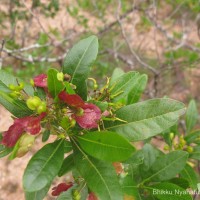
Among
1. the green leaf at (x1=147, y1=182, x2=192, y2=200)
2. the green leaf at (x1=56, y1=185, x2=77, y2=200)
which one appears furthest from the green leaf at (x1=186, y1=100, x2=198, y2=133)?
the green leaf at (x1=56, y1=185, x2=77, y2=200)

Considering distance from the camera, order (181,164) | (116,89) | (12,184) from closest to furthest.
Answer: (116,89) < (181,164) < (12,184)

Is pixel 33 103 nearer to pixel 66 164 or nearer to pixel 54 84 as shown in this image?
pixel 54 84

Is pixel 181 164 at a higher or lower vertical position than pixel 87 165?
lower

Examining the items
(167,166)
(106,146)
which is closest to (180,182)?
(167,166)

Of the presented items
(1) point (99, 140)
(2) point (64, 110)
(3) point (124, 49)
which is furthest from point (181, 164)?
(3) point (124, 49)

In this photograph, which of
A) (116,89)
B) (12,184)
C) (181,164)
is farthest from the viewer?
(12,184)

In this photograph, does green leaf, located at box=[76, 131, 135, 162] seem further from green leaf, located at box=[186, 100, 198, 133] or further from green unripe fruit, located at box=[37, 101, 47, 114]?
green leaf, located at box=[186, 100, 198, 133]

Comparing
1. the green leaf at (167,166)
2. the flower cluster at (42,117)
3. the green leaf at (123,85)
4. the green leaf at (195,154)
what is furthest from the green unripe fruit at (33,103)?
the green leaf at (195,154)

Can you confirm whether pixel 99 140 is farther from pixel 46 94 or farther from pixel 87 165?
pixel 46 94
